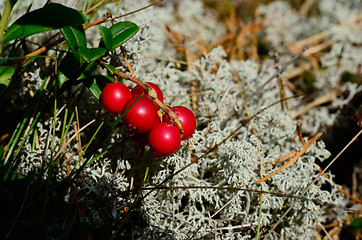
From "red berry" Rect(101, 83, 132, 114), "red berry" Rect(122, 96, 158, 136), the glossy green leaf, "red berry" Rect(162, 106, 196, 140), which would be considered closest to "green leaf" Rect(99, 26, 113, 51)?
the glossy green leaf

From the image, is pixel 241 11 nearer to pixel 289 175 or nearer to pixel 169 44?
→ pixel 169 44

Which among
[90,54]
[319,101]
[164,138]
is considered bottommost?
[164,138]

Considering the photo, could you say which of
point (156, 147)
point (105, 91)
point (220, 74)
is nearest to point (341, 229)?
point (220, 74)

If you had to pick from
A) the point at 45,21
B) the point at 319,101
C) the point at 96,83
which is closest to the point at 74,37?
the point at 45,21

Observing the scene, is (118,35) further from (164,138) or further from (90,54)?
(164,138)

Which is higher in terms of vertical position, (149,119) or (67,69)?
(67,69)

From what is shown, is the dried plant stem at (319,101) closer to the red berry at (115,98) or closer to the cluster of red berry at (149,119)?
the cluster of red berry at (149,119)
